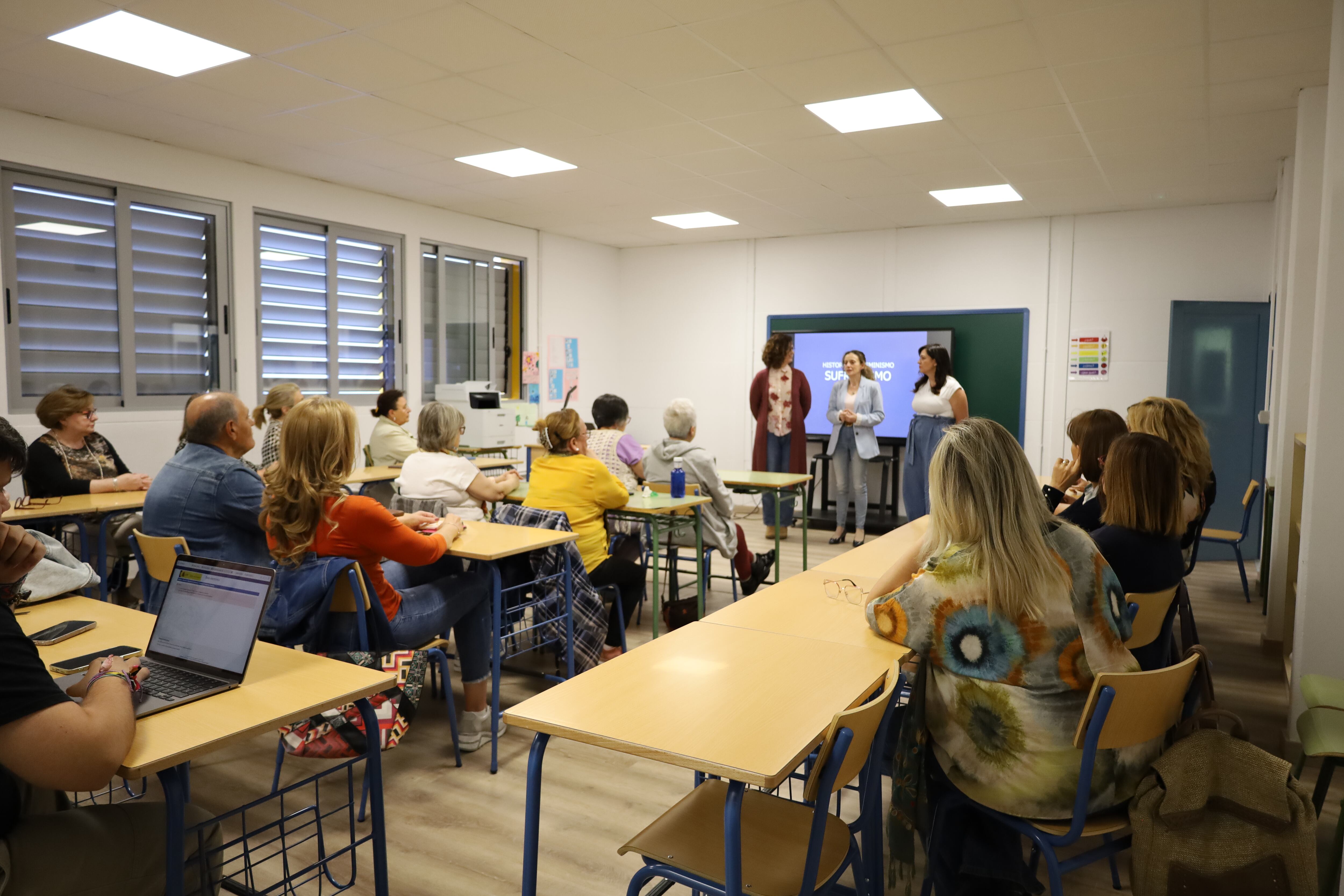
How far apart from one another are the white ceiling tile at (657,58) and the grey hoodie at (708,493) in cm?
192

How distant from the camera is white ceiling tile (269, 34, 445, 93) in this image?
3879mm

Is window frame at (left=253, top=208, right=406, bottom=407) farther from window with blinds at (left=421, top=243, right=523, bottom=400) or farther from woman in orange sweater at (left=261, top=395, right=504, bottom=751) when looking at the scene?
woman in orange sweater at (left=261, top=395, right=504, bottom=751)

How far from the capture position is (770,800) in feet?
5.98

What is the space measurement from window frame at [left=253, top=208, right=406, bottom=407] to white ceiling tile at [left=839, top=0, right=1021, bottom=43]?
4205mm

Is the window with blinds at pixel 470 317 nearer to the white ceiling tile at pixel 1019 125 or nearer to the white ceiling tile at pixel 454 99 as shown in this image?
the white ceiling tile at pixel 454 99

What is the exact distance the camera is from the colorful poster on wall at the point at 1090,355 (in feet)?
24.4

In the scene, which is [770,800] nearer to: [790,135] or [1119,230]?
[790,135]

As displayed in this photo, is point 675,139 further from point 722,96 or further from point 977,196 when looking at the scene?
point 977,196

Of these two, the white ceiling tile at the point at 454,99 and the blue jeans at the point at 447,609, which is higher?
the white ceiling tile at the point at 454,99

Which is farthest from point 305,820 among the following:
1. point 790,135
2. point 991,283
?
point 991,283

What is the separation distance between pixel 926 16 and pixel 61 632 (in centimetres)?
359

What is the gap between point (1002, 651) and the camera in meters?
1.79

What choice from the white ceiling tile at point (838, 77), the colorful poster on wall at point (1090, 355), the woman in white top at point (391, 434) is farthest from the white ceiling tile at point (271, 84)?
the colorful poster on wall at point (1090, 355)

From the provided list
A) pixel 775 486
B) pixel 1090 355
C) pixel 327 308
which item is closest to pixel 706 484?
pixel 775 486
